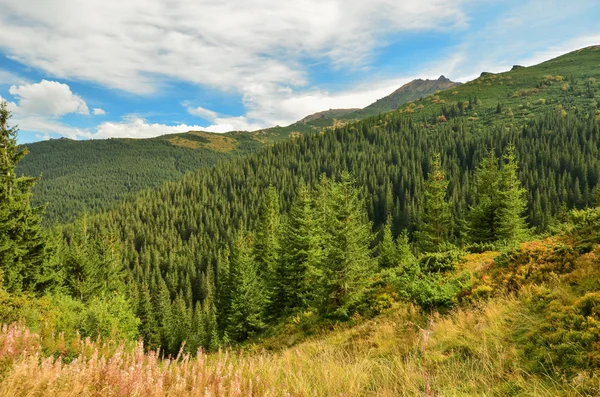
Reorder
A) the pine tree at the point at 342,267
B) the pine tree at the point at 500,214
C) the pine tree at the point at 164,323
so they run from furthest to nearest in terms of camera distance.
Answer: the pine tree at the point at 164,323 < the pine tree at the point at 500,214 < the pine tree at the point at 342,267

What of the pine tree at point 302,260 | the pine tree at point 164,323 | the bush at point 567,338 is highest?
the bush at point 567,338

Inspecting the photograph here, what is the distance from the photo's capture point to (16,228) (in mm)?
19594

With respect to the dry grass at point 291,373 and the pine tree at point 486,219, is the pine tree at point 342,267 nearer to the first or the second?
the dry grass at point 291,373

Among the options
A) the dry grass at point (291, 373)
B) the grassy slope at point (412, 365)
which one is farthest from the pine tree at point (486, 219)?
the dry grass at point (291, 373)

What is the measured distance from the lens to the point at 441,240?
30.2 m

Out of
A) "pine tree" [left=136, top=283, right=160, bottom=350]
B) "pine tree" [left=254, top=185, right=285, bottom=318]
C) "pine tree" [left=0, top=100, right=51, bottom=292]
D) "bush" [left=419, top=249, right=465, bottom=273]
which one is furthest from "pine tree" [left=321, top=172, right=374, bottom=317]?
"pine tree" [left=136, top=283, right=160, bottom=350]

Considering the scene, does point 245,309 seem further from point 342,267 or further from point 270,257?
point 342,267

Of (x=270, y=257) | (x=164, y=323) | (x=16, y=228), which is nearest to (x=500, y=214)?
(x=270, y=257)

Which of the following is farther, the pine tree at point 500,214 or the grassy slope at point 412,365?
the pine tree at point 500,214

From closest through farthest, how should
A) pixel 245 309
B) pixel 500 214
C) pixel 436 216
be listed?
1. pixel 500 214
2. pixel 436 216
3. pixel 245 309

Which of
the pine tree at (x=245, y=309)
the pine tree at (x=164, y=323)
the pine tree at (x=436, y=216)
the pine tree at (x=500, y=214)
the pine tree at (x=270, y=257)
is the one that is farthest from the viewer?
the pine tree at (x=164, y=323)

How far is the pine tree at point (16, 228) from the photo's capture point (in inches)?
725

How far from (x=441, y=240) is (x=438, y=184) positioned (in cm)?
578

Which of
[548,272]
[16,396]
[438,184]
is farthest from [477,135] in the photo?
[16,396]
